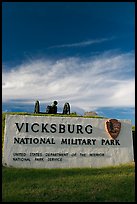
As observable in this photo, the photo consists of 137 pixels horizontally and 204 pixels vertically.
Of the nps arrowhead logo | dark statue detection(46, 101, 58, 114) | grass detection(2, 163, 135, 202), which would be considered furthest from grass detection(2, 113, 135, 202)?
dark statue detection(46, 101, 58, 114)

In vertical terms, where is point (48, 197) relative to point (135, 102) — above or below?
below

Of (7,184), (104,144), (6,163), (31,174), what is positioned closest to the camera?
(7,184)

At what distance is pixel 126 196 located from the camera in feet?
27.6

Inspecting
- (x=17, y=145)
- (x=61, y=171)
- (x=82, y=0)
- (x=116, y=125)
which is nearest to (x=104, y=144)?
(x=116, y=125)

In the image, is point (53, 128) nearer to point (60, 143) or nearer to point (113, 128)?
point (60, 143)

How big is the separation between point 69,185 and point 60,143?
2.74 meters

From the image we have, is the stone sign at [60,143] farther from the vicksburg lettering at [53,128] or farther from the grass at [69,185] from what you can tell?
the grass at [69,185]

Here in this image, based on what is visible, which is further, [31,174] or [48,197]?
[31,174]

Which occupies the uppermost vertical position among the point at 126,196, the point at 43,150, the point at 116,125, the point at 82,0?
the point at 82,0

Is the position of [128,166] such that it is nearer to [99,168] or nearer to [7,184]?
[99,168]

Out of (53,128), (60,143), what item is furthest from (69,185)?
(53,128)

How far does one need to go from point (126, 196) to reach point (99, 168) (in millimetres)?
3409

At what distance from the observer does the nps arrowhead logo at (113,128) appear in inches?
484

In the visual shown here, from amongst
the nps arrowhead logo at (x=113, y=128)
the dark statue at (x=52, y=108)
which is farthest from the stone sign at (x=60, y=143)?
the dark statue at (x=52, y=108)
